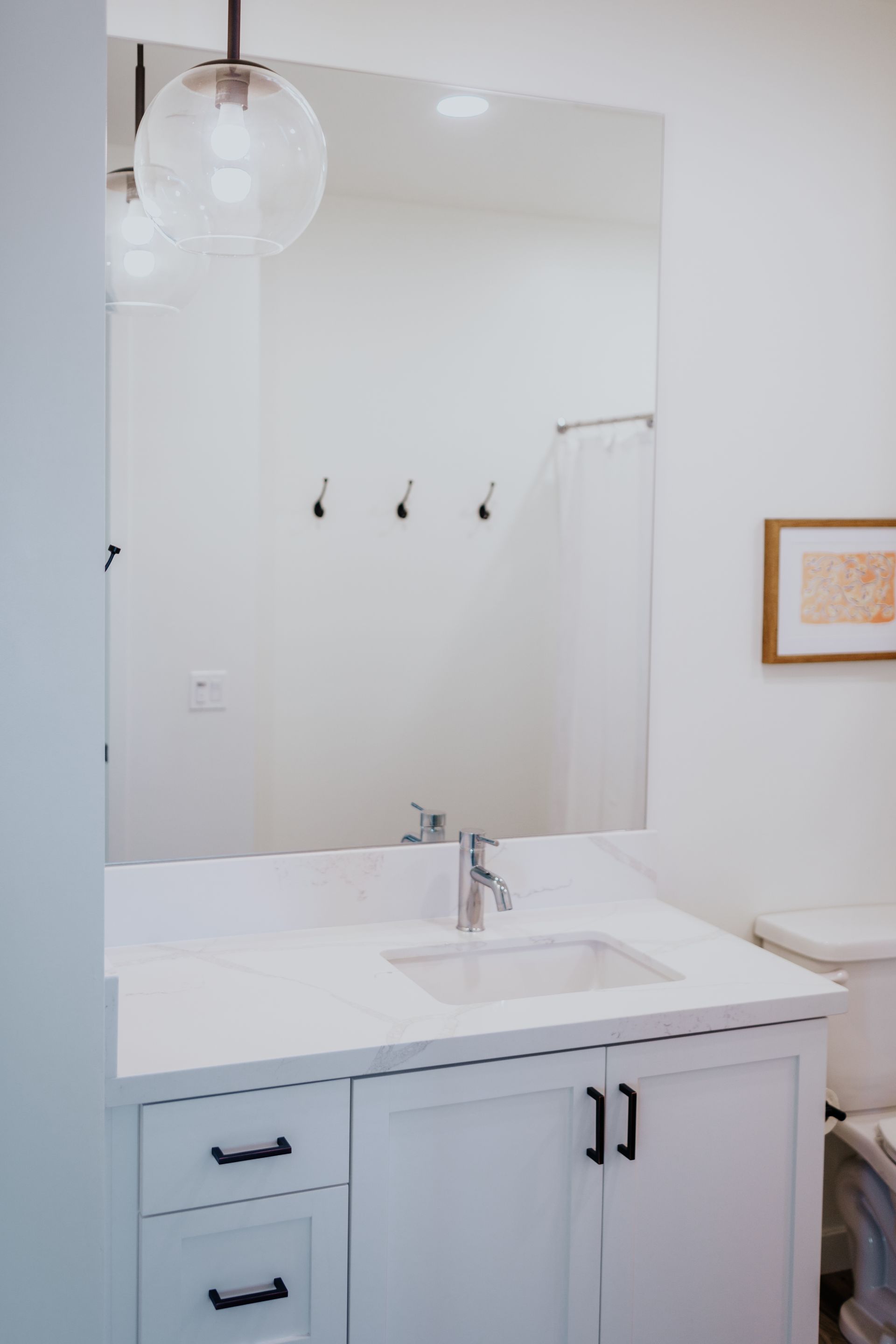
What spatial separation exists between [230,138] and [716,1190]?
1.53m

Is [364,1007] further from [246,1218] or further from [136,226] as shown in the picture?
[136,226]

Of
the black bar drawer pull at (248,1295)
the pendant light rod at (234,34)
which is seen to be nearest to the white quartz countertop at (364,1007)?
the black bar drawer pull at (248,1295)

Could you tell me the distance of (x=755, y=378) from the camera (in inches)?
84.5

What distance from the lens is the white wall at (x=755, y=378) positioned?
6.75 ft

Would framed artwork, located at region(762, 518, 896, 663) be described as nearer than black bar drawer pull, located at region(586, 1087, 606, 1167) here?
No

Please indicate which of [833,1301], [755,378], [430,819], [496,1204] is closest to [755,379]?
[755,378]

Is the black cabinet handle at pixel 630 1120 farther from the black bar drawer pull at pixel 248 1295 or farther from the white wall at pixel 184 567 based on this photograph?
the white wall at pixel 184 567

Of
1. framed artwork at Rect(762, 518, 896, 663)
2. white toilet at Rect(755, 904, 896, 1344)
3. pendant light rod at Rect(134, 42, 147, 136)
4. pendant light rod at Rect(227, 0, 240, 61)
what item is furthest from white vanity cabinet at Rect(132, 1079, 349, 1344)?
pendant light rod at Rect(134, 42, 147, 136)

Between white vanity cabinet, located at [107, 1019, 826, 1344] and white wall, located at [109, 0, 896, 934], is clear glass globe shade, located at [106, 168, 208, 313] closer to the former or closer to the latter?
white wall, located at [109, 0, 896, 934]

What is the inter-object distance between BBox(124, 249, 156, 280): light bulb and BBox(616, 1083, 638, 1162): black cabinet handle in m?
1.28

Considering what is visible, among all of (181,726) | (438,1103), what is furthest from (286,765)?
(438,1103)

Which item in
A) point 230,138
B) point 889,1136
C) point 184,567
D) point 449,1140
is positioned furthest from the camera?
point 889,1136

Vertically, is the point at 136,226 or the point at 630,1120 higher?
the point at 136,226

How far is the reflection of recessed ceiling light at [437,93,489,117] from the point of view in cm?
192
